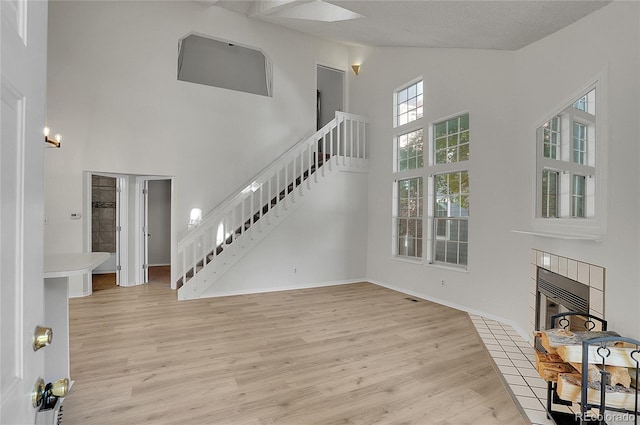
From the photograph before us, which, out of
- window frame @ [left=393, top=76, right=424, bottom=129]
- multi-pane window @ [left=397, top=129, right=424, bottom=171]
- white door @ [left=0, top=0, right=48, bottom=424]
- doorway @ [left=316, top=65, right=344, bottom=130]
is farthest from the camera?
doorway @ [left=316, top=65, right=344, bottom=130]

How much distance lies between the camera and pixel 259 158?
7.00m

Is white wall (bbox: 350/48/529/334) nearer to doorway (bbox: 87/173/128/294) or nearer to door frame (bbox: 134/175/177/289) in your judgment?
door frame (bbox: 134/175/177/289)

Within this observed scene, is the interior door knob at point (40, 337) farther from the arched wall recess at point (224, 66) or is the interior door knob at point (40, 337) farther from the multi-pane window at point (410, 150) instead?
the arched wall recess at point (224, 66)

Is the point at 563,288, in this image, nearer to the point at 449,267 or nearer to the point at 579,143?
the point at 579,143

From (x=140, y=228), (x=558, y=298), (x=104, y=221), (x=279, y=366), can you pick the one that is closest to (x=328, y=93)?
(x=140, y=228)

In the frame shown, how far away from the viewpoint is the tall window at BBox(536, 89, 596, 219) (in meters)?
2.56

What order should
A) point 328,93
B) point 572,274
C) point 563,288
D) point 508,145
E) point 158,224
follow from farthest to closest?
1. point 328,93
2. point 158,224
3. point 508,145
4. point 563,288
5. point 572,274

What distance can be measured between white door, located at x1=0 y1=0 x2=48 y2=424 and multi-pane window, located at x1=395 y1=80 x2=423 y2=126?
568cm

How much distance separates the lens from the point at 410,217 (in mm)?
6141

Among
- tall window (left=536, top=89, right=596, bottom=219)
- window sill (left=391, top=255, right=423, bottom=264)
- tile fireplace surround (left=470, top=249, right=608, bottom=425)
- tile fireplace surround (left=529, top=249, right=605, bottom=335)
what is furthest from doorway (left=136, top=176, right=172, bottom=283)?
tall window (left=536, top=89, right=596, bottom=219)

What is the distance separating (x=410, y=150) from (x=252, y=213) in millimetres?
2941

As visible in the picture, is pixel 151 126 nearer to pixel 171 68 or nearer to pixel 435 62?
pixel 171 68

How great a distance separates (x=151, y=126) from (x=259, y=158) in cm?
200

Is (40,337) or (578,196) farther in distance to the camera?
(578,196)
